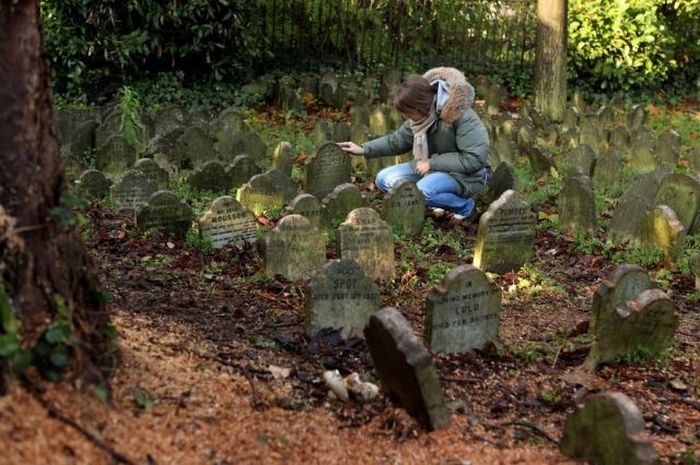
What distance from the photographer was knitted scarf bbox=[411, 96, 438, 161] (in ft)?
24.1

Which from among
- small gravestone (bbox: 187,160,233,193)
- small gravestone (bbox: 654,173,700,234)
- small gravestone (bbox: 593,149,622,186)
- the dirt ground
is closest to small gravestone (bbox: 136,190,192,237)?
the dirt ground

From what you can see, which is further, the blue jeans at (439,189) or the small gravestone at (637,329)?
the blue jeans at (439,189)

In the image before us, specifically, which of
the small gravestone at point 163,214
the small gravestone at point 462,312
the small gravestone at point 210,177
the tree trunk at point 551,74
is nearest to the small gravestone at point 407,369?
the small gravestone at point 462,312

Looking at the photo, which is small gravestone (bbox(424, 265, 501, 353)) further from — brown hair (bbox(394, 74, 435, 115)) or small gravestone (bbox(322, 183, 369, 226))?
brown hair (bbox(394, 74, 435, 115))

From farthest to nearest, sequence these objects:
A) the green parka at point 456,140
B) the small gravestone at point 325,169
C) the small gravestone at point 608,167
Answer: the small gravestone at point 608,167 → the small gravestone at point 325,169 → the green parka at point 456,140

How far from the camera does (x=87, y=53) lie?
1305 cm

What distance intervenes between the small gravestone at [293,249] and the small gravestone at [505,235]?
129 cm

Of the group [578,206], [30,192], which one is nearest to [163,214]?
[30,192]

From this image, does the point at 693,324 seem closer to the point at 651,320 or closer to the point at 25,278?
the point at 651,320

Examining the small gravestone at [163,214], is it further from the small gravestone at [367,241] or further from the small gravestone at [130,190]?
the small gravestone at [367,241]

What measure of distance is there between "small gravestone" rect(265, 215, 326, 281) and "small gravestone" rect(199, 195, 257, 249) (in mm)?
729

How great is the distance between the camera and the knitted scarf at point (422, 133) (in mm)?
7359

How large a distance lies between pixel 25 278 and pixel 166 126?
7.44m

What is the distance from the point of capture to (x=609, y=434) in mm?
3424
